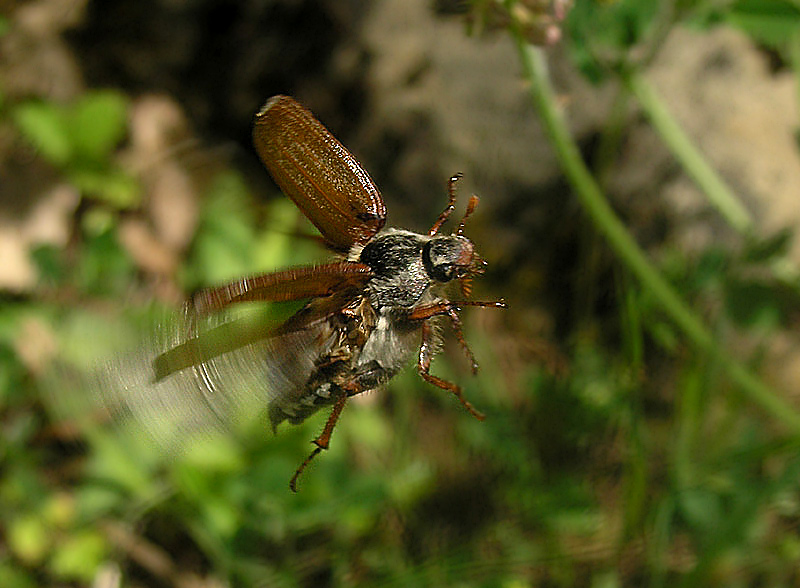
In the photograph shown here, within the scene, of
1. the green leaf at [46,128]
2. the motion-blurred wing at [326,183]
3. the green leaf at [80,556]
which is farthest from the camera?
the green leaf at [46,128]

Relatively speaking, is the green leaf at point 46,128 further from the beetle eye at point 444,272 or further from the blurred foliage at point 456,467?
the beetle eye at point 444,272

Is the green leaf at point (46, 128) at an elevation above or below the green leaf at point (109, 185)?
above

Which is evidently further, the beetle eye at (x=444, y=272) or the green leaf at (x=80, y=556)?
the green leaf at (x=80, y=556)

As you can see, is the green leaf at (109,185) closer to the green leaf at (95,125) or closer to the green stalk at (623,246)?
the green leaf at (95,125)

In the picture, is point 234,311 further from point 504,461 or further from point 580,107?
point 580,107

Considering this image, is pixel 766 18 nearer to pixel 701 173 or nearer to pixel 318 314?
pixel 701 173

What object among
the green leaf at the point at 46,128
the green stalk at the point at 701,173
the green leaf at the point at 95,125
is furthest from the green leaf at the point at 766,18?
the green leaf at the point at 46,128

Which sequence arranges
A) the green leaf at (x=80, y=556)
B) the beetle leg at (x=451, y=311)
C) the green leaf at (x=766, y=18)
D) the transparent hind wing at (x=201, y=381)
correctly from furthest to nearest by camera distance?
1. the green leaf at (x=80, y=556)
2. the green leaf at (x=766, y=18)
3. the beetle leg at (x=451, y=311)
4. the transparent hind wing at (x=201, y=381)

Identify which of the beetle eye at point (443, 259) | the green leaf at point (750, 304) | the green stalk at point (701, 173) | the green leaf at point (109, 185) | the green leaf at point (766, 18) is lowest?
the green leaf at point (109, 185)

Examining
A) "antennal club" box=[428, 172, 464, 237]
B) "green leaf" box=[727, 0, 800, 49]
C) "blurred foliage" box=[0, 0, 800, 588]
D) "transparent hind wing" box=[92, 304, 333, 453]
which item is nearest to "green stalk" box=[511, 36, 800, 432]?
"blurred foliage" box=[0, 0, 800, 588]
